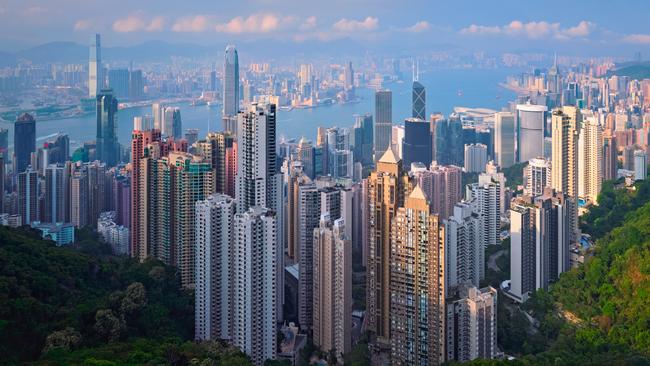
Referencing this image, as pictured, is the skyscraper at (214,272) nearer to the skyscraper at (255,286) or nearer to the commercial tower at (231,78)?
the skyscraper at (255,286)

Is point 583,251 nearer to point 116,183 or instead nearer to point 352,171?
point 352,171

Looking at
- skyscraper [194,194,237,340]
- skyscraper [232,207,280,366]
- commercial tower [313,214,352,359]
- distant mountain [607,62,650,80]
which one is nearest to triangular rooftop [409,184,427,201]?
commercial tower [313,214,352,359]

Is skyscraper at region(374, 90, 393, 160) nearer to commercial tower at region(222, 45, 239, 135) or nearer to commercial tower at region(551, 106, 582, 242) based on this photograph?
commercial tower at region(222, 45, 239, 135)

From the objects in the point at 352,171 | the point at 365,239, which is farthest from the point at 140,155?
the point at 352,171

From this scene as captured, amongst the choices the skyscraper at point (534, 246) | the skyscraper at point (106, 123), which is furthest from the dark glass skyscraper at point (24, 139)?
the skyscraper at point (534, 246)

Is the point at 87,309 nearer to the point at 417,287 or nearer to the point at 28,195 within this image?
the point at 417,287
